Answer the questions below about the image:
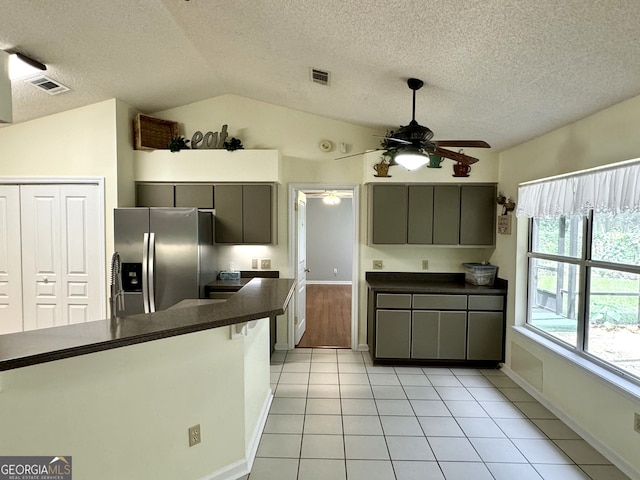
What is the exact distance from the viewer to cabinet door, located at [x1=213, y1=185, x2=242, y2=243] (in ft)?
13.3

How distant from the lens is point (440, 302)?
384 centimetres

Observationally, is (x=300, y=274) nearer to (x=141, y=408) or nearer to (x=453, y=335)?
(x=453, y=335)

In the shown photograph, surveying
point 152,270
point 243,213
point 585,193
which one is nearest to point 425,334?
point 585,193

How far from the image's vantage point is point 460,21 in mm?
1861

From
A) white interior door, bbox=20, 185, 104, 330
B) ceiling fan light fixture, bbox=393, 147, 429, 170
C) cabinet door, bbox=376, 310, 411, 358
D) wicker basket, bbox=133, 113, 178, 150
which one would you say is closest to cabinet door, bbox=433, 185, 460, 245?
cabinet door, bbox=376, 310, 411, 358

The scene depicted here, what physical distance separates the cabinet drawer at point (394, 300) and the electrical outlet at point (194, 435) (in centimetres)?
237

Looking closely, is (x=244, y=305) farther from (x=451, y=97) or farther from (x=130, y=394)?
(x=451, y=97)

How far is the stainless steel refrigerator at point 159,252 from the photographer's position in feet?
11.7

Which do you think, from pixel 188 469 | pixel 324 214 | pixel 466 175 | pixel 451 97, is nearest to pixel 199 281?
pixel 188 469

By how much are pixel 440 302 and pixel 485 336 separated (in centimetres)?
61

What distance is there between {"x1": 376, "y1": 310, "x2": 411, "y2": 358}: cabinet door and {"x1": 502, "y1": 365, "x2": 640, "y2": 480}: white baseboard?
109cm

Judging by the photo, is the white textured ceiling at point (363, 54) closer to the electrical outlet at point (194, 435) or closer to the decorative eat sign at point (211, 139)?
the decorative eat sign at point (211, 139)

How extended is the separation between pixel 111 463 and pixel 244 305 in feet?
3.11

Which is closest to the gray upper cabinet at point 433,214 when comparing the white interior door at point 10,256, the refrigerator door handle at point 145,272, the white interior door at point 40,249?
the refrigerator door handle at point 145,272
